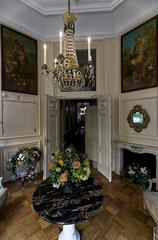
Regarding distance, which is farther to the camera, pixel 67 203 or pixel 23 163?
pixel 23 163

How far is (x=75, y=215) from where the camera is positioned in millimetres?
1826

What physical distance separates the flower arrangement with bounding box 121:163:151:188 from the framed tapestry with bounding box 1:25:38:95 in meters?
3.37

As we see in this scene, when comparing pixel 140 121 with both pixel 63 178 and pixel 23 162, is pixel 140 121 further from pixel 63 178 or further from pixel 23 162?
pixel 23 162

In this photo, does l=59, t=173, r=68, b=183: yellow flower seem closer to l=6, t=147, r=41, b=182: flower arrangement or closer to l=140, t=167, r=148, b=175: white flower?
l=6, t=147, r=41, b=182: flower arrangement

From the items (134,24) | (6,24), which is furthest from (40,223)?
(134,24)

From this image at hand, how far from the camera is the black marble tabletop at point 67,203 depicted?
181cm

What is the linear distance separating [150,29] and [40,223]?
4.62 m

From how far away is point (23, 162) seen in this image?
3.77 metres

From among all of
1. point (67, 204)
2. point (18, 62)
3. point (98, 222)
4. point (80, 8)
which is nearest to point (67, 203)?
point (67, 204)

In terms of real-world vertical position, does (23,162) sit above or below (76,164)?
below

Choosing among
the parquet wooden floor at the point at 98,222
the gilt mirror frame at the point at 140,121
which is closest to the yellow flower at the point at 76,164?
the parquet wooden floor at the point at 98,222

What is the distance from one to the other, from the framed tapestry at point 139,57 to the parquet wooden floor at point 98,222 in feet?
8.82

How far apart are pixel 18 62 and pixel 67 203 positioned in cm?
376

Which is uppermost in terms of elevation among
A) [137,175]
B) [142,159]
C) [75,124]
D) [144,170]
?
[75,124]
